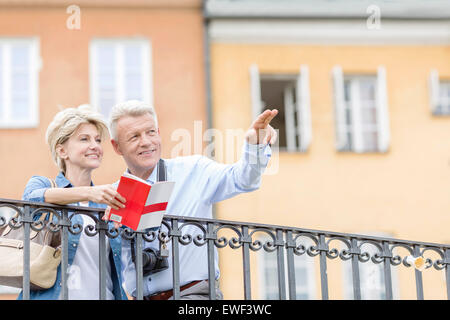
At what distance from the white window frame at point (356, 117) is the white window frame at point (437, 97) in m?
0.72

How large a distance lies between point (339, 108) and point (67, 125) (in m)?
10.5

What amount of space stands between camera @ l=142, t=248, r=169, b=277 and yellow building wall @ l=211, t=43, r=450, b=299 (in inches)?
376

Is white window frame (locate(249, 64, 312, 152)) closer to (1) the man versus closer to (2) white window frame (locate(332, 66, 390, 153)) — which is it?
(2) white window frame (locate(332, 66, 390, 153))

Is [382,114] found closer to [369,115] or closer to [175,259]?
[369,115]

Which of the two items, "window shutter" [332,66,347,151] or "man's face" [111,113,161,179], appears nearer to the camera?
"man's face" [111,113,161,179]

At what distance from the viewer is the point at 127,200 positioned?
15.6 feet

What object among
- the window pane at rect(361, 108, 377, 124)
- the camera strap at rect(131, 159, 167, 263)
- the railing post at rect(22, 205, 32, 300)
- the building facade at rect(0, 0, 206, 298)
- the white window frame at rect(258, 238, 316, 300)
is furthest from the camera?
the window pane at rect(361, 108, 377, 124)

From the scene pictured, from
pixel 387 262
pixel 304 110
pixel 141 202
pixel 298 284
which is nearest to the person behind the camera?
pixel 141 202

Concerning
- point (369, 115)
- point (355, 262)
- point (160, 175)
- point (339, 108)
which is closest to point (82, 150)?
point (160, 175)

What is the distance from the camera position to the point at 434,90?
15617mm

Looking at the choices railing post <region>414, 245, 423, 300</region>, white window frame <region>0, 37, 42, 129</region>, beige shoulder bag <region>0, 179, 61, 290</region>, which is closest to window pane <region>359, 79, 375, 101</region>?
white window frame <region>0, 37, 42, 129</region>

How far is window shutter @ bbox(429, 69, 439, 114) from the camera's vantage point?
15609 mm

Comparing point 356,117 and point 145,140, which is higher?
point 356,117

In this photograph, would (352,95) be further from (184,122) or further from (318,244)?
(318,244)
